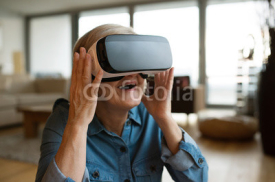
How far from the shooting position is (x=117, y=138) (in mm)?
660

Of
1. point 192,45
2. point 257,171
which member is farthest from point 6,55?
point 257,171

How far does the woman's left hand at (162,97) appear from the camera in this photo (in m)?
0.63

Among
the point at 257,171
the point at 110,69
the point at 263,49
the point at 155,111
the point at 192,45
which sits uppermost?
the point at 192,45

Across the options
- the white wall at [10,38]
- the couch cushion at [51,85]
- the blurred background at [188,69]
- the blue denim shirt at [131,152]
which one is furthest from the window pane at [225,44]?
the white wall at [10,38]

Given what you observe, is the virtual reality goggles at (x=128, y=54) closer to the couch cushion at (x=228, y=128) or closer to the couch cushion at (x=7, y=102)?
the couch cushion at (x=228, y=128)

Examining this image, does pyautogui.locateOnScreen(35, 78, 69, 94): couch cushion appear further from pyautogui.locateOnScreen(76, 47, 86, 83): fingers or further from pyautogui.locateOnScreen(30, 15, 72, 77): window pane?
pyautogui.locateOnScreen(76, 47, 86, 83): fingers

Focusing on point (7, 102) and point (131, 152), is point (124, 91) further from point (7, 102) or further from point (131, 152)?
point (7, 102)

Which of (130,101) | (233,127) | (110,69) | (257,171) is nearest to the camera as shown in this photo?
(110,69)

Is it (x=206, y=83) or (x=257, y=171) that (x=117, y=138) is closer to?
(x=257, y=171)

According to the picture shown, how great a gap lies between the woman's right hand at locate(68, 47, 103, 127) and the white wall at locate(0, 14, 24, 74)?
21.0ft

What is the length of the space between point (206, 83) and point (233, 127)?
8.42 ft

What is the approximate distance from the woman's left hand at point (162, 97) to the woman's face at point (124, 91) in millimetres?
59

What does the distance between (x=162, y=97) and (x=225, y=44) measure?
353 centimetres

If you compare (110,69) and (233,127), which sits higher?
(110,69)
